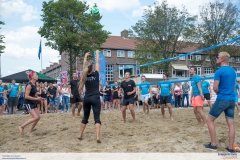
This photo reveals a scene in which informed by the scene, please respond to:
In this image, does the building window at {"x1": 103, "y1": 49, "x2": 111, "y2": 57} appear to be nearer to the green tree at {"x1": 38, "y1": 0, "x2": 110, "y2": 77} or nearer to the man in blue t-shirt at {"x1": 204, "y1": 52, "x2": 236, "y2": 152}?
the green tree at {"x1": 38, "y1": 0, "x2": 110, "y2": 77}

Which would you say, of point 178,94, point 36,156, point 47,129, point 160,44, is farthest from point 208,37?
point 36,156

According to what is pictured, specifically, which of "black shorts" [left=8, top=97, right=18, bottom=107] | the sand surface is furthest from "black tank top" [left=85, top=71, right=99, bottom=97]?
"black shorts" [left=8, top=97, right=18, bottom=107]

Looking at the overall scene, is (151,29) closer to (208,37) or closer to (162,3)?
(162,3)

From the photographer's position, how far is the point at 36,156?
4402 mm

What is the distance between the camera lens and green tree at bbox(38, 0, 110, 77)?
88.9ft

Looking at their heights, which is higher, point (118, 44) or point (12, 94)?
point (118, 44)

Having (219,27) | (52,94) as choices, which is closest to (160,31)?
(219,27)

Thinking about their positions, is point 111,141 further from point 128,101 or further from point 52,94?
point 52,94

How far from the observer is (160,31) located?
3170cm

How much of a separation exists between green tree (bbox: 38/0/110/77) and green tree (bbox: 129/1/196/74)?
Result: 5.72m

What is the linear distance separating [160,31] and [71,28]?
11.6 m

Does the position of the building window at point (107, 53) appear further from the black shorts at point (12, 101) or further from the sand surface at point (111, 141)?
the sand surface at point (111, 141)

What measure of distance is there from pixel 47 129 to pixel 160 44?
2690 cm

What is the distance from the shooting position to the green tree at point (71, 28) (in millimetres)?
27109
